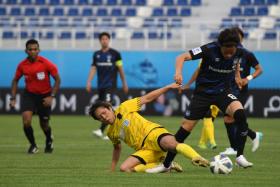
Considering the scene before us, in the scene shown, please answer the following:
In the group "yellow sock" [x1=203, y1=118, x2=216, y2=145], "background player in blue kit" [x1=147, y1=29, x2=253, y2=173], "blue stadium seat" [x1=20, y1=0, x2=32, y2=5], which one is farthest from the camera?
"blue stadium seat" [x1=20, y1=0, x2=32, y2=5]

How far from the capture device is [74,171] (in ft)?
38.1

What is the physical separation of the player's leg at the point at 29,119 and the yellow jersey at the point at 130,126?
426 centimetres

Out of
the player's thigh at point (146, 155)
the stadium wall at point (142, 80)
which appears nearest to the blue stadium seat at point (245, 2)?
the stadium wall at point (142, 80)

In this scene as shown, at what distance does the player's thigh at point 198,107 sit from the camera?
1181cm

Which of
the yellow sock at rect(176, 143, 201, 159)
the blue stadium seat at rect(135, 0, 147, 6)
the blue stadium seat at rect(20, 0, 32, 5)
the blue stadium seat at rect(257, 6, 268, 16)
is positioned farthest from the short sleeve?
the blue stadium seat at rect(20, 0, 32, 5)

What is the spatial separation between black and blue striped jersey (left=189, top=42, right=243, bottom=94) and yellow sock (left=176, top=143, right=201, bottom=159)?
148 centimetres

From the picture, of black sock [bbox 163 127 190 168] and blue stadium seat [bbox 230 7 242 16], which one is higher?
black sock [bbox 163 127 190 168]

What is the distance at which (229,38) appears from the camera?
11016mm

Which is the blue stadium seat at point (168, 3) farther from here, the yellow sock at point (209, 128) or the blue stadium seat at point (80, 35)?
the yellow sock at point (209, 128)

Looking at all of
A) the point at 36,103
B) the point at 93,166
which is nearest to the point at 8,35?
the point at 36,103

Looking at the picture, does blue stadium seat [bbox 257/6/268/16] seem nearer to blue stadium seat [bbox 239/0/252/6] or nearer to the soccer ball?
blue stadium seat [bbox 239/0/252/6]

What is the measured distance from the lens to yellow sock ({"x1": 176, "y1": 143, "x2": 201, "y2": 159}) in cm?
1017

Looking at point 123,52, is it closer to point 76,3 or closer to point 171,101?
point 171,101

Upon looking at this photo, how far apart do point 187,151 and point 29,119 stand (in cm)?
568
